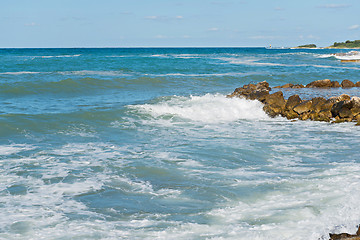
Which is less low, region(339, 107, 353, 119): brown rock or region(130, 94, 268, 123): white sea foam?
region(339, 107, 353, 119): brown rock

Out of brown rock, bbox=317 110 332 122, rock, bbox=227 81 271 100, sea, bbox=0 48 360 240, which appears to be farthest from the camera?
rock, bbox=227 81 271 100

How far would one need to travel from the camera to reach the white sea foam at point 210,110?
14797mm

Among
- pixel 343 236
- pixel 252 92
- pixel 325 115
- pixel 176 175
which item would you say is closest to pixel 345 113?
pixel 325 115

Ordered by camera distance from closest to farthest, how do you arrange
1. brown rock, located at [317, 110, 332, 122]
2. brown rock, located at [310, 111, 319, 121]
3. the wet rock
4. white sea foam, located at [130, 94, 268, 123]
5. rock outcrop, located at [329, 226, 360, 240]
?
1. rock outcrop, located at [329, 226, 360, 240]
2. the wet rock
3. brown rock, located at [317, 110, 332, 122]
4. brown rock, located at [310, 111, 319, 121]
5. white sea foam, located at [130, 94, 268, 123]

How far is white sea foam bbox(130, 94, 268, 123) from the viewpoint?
14797mm

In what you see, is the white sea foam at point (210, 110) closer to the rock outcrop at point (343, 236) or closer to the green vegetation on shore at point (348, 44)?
the rock outcrop at point (343, 236)

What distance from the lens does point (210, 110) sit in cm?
1548

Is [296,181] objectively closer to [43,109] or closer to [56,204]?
[56,204]

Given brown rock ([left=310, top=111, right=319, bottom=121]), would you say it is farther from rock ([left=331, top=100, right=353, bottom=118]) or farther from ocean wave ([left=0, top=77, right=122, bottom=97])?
ocean wave ([left=0, top=77, right=122, bottom=97])

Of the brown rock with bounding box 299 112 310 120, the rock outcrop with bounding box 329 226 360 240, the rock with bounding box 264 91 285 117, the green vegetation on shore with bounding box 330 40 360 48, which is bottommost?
the rock outcrop with bounding box 329 226 360 240

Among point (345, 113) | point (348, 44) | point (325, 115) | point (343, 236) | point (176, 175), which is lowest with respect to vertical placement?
point (176, 175)

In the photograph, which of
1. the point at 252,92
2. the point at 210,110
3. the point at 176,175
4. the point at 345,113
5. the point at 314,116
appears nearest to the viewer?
the point at 176,175

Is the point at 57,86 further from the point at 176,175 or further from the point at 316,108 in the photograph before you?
the point at 176,175

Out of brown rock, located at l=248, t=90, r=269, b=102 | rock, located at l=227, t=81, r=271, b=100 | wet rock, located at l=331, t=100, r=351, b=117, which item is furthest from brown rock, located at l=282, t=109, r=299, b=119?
rock, located at l=227, t=81, r=271, b=100
